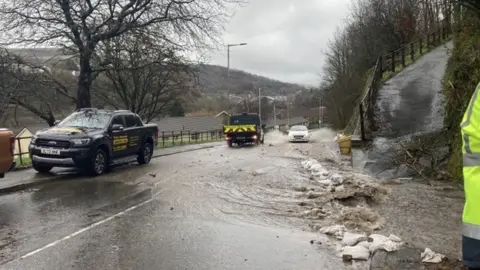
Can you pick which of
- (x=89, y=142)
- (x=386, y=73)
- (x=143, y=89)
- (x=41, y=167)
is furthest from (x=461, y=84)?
(x=143, y=89)

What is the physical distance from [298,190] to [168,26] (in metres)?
12.8

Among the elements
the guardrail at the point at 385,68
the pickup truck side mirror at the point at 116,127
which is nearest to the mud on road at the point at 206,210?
the pickup truck side mirror at the point at 116,127

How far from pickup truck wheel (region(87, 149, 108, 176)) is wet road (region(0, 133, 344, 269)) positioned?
0.81 m

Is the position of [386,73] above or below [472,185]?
above

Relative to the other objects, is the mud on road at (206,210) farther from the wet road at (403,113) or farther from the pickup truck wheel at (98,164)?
the wet road at (403,113)

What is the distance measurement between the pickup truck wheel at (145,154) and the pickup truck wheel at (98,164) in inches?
109

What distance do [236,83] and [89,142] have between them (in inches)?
1312

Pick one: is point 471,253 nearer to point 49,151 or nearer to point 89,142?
point 89,142

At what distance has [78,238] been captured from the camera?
667 cm

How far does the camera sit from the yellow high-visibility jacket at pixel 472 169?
267 cm

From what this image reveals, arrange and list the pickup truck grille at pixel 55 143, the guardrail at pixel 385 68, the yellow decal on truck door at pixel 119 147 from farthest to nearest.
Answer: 1. the guardrail at pixel 385 68
2. the yellow decal on truck door at pixel 119 147
3. the pickup truck grille at pixel 55 143

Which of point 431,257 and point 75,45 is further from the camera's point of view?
point 75,45

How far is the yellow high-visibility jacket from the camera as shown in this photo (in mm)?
2674

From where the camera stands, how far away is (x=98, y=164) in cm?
1377
